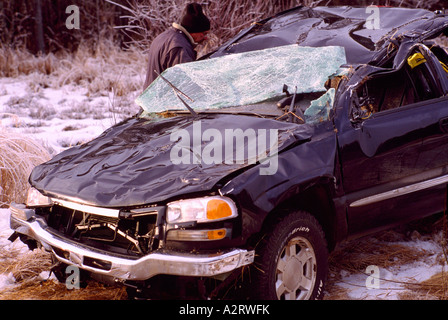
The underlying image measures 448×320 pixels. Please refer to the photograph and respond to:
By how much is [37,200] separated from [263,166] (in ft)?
4.90

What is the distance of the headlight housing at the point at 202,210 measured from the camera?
122 inches

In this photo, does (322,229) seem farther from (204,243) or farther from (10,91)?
(10,91)

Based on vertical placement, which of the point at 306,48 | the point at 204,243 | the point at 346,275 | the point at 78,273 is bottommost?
the point at 346,275

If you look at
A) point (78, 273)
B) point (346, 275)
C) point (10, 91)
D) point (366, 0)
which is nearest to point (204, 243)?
point (78, 273)

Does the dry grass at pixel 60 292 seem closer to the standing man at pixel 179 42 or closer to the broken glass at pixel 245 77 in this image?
the broken glass at pixel 245 77

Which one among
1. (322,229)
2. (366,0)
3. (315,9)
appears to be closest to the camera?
(322,229)

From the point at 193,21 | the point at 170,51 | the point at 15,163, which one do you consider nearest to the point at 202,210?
the point at 170,51

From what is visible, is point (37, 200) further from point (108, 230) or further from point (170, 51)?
point (170, 51)

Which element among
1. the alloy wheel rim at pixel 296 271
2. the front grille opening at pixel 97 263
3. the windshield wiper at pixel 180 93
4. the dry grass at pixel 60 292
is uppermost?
the windshield wiper at pixel 180 93

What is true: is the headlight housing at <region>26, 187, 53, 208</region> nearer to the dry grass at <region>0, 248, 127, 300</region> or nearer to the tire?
the dry grass at <region>0, 248, 127, 300</region>

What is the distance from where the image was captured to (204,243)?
309 cm

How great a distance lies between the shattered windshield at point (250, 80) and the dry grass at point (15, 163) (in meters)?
1.64

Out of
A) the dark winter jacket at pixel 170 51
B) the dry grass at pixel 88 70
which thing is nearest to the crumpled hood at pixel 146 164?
the dark winter jacket at pixel 170 51
